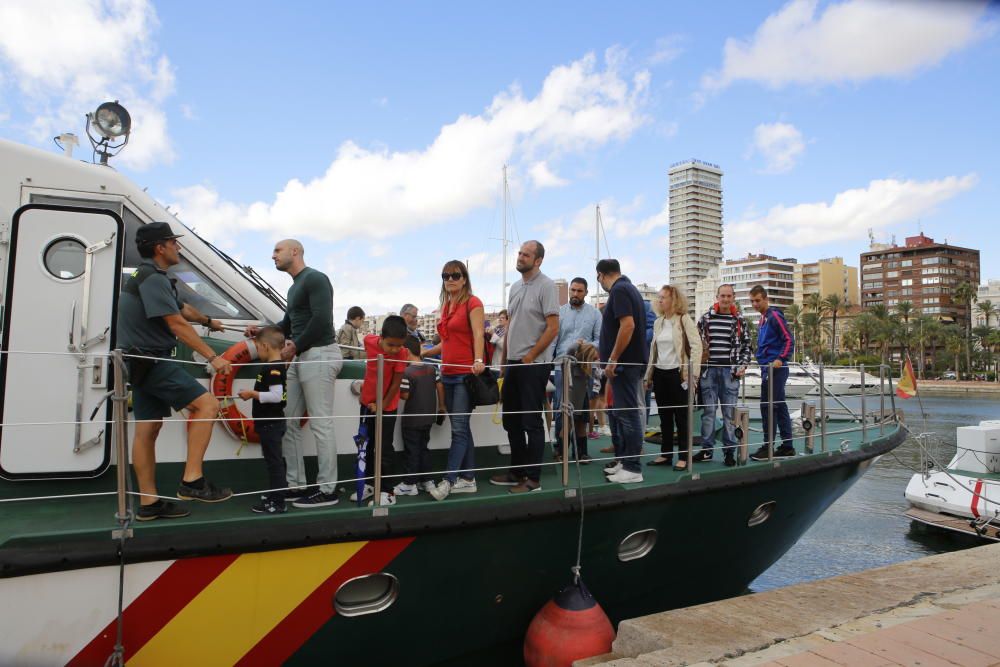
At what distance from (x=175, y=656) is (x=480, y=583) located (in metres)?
1.55

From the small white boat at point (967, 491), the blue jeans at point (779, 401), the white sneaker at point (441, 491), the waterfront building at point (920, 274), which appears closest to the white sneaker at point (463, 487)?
the white sneaker at point (441, 491)

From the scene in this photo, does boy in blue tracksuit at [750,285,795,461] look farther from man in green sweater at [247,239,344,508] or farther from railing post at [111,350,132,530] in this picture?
railing post at [111,350,132,530]

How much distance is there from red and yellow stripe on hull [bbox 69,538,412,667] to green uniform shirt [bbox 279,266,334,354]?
3.58 ft

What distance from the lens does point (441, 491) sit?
379 centimetres

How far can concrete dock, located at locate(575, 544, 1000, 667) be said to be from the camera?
11.0 ft

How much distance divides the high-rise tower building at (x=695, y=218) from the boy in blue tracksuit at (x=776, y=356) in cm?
17133

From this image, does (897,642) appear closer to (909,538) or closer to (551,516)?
(551,516)

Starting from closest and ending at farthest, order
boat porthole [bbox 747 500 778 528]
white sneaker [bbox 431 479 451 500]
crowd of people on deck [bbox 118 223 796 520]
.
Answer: crowd of people on deck [bbox 118 223 796 520] → white sneaker [bbox 431 479 451 500] → boat porthole [bbox 747 500 778 528]

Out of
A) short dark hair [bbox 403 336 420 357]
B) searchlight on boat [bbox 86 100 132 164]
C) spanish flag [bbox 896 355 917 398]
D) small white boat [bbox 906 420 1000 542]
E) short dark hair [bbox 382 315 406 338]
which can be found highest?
searchlight on boat [bbox 86 100 132 164]

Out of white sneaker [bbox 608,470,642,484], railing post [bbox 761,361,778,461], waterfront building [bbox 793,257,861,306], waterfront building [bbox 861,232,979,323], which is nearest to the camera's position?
white sneaker [bbox 608,470,642,484]

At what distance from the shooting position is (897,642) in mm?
3500

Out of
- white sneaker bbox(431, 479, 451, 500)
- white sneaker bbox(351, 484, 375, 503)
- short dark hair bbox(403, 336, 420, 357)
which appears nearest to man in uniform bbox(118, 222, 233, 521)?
white sneaker bbox(351, 484, 375, 503)

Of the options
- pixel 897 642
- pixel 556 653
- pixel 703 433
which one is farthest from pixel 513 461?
pixel 897 642

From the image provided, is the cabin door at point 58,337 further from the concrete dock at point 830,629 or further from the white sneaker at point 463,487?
the concrete dock at point 830,629
